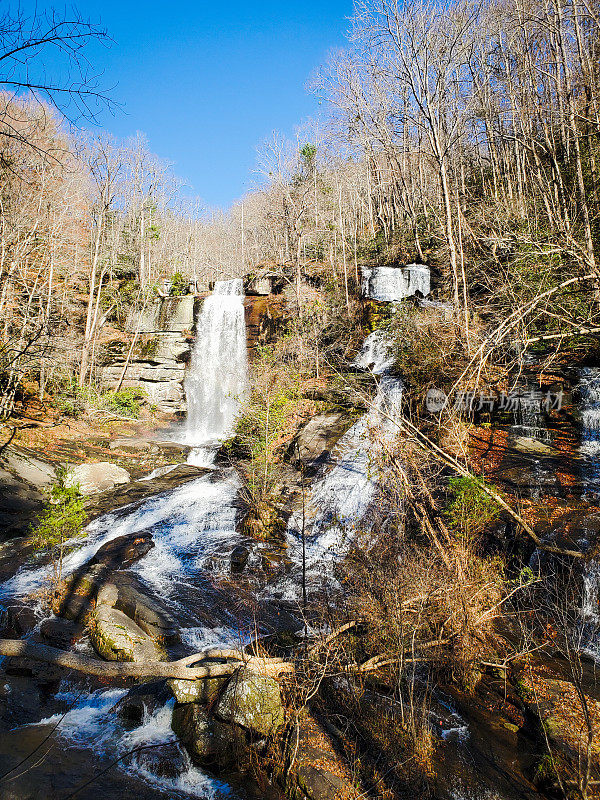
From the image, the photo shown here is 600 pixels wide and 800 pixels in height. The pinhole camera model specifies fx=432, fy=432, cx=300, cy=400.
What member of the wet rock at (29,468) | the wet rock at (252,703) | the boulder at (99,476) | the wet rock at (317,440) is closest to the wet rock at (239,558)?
the wet rock at (317,440)

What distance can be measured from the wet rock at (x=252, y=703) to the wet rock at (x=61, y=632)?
3.00 meters

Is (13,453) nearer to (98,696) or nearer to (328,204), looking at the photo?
(98,696)

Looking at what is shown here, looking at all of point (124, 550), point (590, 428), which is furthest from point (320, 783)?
point (590, 428)

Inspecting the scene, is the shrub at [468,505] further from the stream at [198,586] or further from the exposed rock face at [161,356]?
the exposed rock face at [161,356]

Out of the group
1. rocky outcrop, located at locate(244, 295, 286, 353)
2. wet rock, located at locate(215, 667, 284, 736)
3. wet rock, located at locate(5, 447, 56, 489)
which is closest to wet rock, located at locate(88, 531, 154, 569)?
wet rock, located at locate(5, 447, 56, 489)

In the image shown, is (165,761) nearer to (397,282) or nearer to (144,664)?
(144,664)

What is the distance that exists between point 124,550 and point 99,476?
4214 millimetres

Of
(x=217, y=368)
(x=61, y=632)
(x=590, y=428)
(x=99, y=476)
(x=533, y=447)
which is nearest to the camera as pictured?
(x=61, y=632)

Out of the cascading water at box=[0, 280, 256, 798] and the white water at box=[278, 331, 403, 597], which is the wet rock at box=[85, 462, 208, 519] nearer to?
the cascading water at box=[0, 280, 256, 798]

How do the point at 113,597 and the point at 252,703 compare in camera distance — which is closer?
the point at 252,703

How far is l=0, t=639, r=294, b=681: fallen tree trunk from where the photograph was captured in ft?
15.2

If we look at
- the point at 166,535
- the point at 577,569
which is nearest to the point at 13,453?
the point at 166,535

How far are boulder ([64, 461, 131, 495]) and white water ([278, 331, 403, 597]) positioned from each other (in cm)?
582

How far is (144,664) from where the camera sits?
4.96 meters
